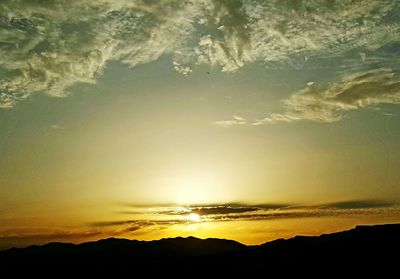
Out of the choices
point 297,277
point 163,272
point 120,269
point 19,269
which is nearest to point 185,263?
point 163,272

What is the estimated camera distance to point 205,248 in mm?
182125

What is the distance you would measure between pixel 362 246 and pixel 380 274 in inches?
707

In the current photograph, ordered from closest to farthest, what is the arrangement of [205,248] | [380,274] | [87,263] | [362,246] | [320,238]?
[380,274] → [362,246] → [320,238] → [87,263] → [205,248]

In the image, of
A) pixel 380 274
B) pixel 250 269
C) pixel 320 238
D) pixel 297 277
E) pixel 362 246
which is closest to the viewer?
pixel 380 274

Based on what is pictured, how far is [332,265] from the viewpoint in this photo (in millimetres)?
90250

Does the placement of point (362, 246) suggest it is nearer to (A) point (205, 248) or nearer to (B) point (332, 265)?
(B) point (332, 265)

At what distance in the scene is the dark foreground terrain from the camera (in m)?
90.4

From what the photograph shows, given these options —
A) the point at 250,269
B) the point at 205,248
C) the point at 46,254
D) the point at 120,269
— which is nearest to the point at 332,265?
the point at 250,269

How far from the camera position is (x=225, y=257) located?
4823 inches

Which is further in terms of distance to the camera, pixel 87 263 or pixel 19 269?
pixel 87 263

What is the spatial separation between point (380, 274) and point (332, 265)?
1223 cm

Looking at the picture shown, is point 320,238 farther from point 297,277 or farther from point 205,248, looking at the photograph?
point 205,248

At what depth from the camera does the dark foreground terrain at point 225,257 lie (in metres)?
90.4

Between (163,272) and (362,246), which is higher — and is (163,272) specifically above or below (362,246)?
below
